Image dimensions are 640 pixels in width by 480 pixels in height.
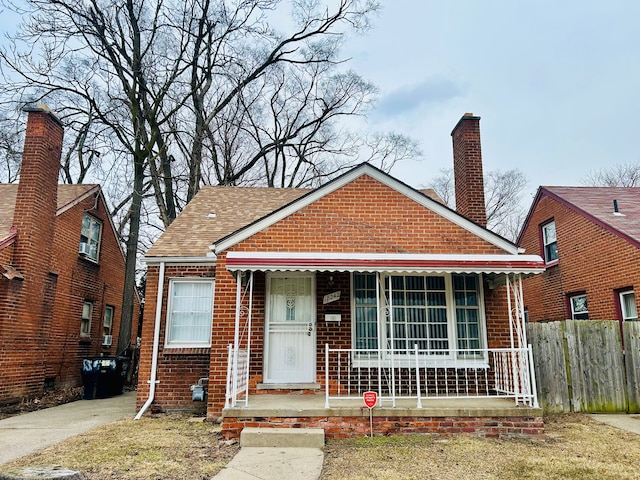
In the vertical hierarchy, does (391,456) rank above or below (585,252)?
below

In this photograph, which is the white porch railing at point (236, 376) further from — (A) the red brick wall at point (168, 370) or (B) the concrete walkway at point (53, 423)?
(B) the concrete walkway at point (53, 423)

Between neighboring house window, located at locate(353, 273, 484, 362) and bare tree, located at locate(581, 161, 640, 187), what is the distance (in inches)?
1054

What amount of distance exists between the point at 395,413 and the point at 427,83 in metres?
30.0

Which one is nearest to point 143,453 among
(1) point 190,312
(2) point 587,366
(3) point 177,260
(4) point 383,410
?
(4) point 383,410

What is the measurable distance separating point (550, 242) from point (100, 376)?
1383 centimetres

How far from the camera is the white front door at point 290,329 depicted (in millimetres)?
8133

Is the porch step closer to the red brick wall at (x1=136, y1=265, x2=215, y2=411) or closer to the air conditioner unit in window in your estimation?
the red brick wall at (x1=136, y1=265, x2=215, y2=411)

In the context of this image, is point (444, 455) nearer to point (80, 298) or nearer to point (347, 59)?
point (80, 298)

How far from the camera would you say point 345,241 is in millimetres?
8438

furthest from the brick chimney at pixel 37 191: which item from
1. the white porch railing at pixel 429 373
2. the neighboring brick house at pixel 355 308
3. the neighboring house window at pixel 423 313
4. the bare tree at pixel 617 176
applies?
the bare tree at pixel 617 176

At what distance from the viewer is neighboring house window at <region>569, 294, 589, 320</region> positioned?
12.3m

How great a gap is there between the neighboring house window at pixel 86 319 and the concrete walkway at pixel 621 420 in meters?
14.0

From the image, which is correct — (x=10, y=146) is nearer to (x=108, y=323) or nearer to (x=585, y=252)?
(x=108, y=323)

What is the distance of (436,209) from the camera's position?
864 cm
